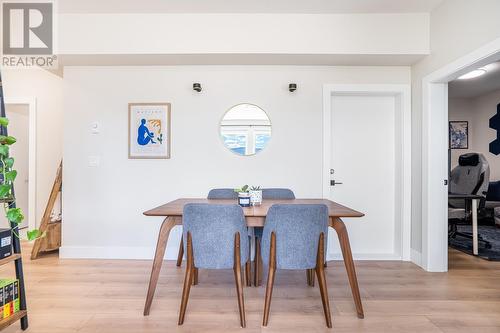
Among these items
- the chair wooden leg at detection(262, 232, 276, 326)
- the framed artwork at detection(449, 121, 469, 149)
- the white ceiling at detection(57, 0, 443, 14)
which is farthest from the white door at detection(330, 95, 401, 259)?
the framed artwork at detection(449, 121, 469, 149)

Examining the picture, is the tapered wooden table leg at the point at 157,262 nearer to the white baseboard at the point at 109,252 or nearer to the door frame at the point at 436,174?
the white baseboard at the point at 109,252

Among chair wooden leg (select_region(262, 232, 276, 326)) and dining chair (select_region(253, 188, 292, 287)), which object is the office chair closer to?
dining chair (select_region(253, 188, 292, 287))

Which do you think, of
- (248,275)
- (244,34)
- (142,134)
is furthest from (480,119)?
(142,134)

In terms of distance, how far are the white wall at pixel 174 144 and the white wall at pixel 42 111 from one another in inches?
35.6

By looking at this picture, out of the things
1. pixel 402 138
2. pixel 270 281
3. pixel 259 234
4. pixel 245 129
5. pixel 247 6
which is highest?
pixel 247 6

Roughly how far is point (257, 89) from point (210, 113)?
2.00 feet

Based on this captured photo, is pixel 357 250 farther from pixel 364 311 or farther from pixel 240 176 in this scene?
pixel 240 176

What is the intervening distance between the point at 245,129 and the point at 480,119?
5275 millimetres

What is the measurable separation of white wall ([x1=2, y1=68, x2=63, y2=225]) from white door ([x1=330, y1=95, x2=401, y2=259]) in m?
3.78

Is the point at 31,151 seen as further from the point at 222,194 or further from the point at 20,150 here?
the point at 222,194

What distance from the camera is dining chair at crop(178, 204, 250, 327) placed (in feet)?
5.80

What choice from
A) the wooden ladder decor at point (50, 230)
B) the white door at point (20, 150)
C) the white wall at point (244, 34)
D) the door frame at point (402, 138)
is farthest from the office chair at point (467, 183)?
the white door at point (20, 150)

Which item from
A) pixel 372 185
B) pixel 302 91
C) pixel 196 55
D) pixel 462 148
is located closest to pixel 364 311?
pixel 372 185

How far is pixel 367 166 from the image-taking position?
3.24 meters
